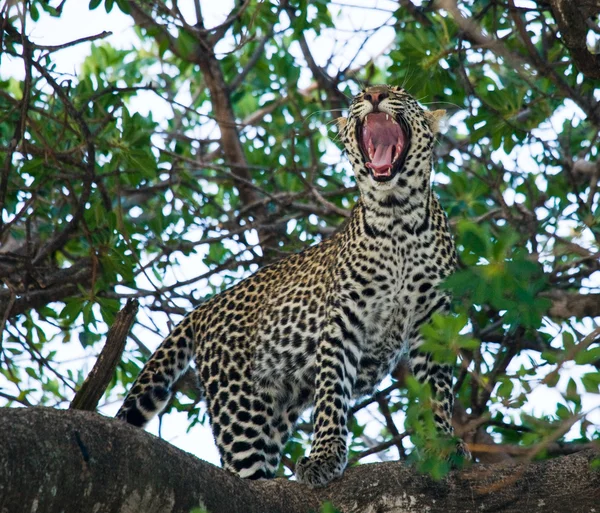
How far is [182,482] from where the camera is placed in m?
4.46

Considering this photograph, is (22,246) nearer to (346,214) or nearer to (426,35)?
(346,214)

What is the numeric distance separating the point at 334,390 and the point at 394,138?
193 cm

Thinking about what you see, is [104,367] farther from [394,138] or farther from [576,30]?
[394,138]

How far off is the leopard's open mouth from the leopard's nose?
0.09m

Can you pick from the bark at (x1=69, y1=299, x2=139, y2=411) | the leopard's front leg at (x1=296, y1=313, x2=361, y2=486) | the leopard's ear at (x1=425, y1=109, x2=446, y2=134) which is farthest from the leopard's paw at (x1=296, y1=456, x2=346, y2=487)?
the leopard's ear at (x1=425, y1=109, x2=446, y2=134)

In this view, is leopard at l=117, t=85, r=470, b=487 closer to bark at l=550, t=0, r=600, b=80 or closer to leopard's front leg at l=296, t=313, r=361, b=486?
leopard's front leg at l=296, t=313, r=361, b=486

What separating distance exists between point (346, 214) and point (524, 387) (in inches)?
186

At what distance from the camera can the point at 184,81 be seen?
1216 centimetres

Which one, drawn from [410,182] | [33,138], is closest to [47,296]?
[33,138]

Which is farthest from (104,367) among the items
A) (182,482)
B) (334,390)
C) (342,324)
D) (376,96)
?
(376,96)

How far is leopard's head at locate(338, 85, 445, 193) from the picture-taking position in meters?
7.03

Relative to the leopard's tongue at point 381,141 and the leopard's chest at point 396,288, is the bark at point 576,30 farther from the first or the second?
the leopard's chest at point 396,288

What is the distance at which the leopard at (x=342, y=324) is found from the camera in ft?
22.4

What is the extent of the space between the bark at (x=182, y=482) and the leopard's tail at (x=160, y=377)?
149 centimetres
